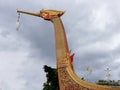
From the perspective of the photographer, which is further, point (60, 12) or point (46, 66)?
point (46, 66)

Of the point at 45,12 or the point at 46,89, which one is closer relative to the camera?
the point at 45,12

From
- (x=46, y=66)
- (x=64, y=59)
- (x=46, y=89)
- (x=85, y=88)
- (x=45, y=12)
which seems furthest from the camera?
(x=46, y=89)

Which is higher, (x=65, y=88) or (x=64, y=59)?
(x=64, y=59)

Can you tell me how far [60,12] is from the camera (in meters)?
15.0

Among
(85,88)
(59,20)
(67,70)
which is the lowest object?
(85,88)

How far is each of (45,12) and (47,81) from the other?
22.4 feet

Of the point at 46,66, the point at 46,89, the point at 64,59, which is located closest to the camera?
the point at 64,59

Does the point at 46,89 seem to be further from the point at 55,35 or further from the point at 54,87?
the point at 55,35

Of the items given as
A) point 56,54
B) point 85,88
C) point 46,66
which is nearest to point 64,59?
point 56,54

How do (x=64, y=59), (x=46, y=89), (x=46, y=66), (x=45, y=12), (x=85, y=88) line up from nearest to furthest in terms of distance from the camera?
1. (x=85, y=88)
2. (x=64, y=59)
3. (x=45, y=12)
4. (x=46, y=66)
5. (x=46, y=89)

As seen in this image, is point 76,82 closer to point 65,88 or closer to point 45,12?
point 65,88

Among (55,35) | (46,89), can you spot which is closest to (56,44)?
(55,35)

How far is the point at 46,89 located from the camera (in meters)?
21.9

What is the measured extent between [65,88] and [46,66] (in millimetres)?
6801
